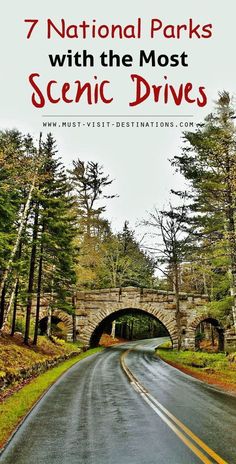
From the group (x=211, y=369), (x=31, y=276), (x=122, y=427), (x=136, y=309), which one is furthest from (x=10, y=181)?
(x=136, y=309)

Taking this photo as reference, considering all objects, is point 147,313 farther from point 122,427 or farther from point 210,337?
point 122,427

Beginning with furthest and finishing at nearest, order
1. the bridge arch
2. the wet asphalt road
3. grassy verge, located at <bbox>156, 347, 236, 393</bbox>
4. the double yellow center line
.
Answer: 1. the bridge arch
2. grassy verge, located at <bbox>156, 347, 236, 393</bbox>
3. the wet asphalt road
4. the double yellow center line

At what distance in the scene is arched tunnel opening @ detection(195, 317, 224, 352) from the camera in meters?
33.8

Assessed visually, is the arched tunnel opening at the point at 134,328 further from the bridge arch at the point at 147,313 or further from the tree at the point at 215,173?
the tree at the point at 215,173

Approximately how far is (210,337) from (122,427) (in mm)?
44550

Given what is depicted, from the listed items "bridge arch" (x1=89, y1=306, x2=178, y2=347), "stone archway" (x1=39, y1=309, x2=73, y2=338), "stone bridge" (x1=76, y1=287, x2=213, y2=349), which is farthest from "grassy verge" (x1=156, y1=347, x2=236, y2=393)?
"stone archway" (x1=39, y1=309, x2=73, y2=338)

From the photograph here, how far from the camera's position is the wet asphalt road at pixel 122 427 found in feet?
19.0

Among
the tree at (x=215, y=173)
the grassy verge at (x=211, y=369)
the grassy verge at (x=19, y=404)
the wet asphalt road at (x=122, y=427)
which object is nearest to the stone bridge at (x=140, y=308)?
the grassy verge at (x=211, y=369)

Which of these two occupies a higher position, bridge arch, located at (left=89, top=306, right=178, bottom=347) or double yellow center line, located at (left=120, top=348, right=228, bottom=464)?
bridge arch, located at (left=89, top=306, right=178, bottom=347)

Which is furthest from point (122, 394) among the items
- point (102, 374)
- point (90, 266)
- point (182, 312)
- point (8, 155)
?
point (90, 266)

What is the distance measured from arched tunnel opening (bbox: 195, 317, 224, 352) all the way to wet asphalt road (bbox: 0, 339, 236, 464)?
22165 mm

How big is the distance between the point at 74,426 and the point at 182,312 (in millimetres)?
26637

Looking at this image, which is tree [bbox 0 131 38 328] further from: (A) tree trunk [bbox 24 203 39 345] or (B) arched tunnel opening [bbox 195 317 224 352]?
(B) arched tunnel opening [bbox 195 317 224 352]

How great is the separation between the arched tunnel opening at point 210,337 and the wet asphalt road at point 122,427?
22165 millimetres
